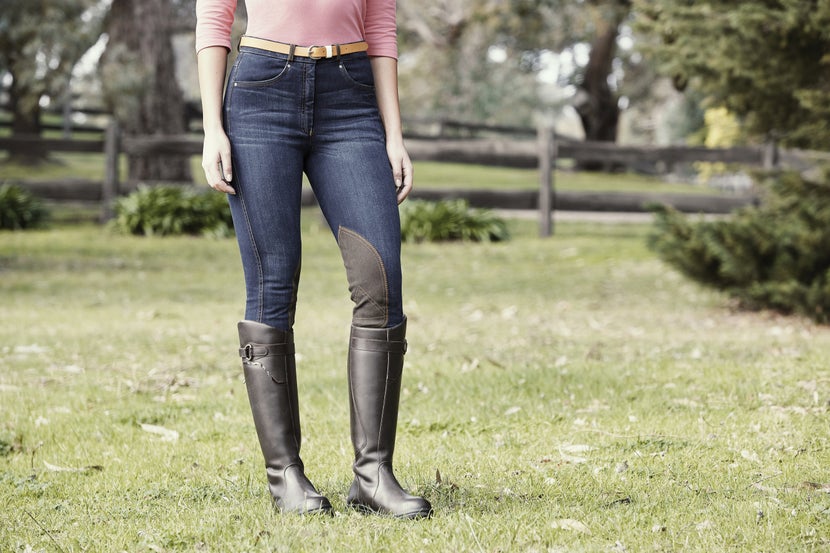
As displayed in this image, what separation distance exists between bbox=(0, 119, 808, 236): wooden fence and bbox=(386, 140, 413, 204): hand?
1110cm

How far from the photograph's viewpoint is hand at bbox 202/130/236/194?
286 cm

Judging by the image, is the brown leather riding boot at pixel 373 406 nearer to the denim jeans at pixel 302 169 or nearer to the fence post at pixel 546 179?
the denim jeans at pixel 302 169

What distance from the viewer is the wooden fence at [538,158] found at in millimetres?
14383

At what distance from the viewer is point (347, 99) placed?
2.94 metres

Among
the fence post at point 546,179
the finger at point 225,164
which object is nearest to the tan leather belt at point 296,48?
the finger at point 225,164

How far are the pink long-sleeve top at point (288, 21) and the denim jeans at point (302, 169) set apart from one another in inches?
2.5

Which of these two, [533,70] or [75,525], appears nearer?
[75,525]

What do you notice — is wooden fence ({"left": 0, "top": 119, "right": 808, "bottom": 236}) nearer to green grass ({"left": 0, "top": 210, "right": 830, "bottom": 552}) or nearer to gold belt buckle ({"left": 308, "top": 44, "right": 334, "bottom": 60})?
green grass ({"left": 0, "top": 210, "right": 830, "bottom": 552})

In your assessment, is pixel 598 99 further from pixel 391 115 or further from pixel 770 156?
pixel 391 115

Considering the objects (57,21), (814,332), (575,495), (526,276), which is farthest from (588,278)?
(57,21)

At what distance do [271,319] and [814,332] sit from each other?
198 inches

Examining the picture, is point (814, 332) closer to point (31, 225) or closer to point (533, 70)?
point (31, 225)

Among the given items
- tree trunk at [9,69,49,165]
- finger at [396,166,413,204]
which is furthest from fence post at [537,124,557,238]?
finger at [396,166,413,204]

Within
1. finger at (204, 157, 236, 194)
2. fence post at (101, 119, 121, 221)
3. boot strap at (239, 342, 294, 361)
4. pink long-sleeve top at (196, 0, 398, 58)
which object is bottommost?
fence post at (101, 119, 121, 221)
